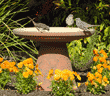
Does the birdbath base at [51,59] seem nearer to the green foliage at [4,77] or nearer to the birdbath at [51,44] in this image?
the birdbath at [51,44]

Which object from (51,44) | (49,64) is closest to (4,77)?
(49,64)

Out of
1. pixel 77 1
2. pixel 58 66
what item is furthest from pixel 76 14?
pixel 58 66

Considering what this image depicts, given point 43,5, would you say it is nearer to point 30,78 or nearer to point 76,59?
point 76,59

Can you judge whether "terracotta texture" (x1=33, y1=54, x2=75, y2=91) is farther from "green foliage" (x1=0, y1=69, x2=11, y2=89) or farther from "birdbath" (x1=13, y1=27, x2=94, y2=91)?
"green foliage" (x1=0, y1=69, x2=11, y2=89)

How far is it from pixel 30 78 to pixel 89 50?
6.62 ft

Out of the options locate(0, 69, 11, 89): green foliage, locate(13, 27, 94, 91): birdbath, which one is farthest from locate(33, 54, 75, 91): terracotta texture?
locate(0, 69, 11, 89): green foliage

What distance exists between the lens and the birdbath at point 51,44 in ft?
7.37

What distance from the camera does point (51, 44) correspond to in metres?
2.56

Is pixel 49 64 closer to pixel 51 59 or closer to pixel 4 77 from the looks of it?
pixel 51 59

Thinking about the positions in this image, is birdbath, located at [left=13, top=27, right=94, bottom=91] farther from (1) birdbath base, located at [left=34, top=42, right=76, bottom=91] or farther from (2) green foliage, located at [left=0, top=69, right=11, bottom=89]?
(2) green foliage, located at [left=0, top=69, right=11, bottom=89]

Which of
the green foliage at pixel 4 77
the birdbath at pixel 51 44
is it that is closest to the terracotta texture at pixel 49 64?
the birdbath at pixel 51 44

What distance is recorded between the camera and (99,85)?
2.19 m

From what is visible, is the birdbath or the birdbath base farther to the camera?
the birdbath base

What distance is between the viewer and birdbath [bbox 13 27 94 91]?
225 centimetres
